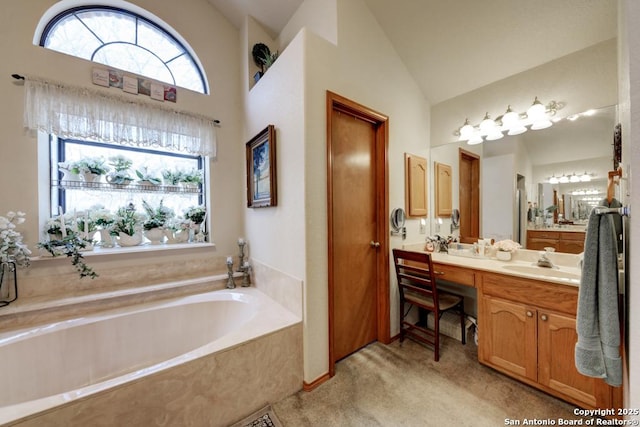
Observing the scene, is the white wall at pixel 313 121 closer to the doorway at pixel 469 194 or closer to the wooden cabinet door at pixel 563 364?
the doorway at pixel 469 194

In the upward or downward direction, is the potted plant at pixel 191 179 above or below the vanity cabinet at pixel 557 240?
above

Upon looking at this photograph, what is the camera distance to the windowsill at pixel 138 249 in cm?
189

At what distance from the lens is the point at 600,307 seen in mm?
955

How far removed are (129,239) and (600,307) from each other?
3124 millimetres

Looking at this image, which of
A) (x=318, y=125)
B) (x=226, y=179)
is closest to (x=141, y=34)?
(x=226, y=179)

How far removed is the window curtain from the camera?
67.6 inches

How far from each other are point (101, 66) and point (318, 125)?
1.93 metres

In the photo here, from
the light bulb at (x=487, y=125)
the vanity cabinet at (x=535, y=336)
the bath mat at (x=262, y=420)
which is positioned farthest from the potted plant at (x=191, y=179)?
the light bulb at (x=487, y=125)

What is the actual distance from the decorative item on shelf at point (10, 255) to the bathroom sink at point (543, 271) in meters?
3.45

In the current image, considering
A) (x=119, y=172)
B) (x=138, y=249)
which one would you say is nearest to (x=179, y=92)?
(x=119, y=172)

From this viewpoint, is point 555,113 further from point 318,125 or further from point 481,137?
point 318,125

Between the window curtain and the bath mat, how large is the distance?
7.24ft

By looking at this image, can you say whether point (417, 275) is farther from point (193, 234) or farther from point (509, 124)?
point (193, 234)

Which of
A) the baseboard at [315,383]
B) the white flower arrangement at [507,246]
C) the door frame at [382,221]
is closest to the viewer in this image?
the baseboard at [315,383]
